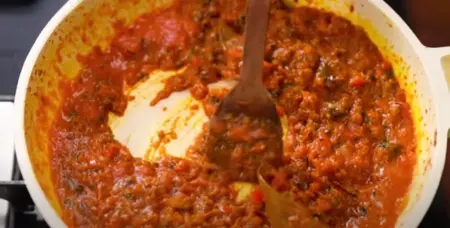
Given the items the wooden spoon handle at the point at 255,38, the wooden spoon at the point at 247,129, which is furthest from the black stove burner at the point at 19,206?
the wooden spoon handle at the point at 255,38

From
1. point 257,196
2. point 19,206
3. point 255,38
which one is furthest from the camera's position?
point 257,196

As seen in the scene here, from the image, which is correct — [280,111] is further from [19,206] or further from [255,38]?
[19,206]

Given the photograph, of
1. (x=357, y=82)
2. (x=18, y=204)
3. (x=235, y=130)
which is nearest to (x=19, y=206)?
(x=18, y=204)

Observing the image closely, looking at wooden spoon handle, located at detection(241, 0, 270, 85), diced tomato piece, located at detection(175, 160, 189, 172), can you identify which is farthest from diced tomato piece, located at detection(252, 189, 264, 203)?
wooden spoon handle, located at detection(241, 0, 270, 85)

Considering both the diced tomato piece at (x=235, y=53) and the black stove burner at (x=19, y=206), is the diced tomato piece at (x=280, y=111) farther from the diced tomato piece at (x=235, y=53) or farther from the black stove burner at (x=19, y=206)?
the black stove burner at (x=19, y=206)

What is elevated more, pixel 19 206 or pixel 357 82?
pixel 357 82

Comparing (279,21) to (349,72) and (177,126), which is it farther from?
(177,126)

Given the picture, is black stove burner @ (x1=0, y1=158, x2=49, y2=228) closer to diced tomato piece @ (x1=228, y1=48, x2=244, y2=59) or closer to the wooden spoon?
the wooden spoon
